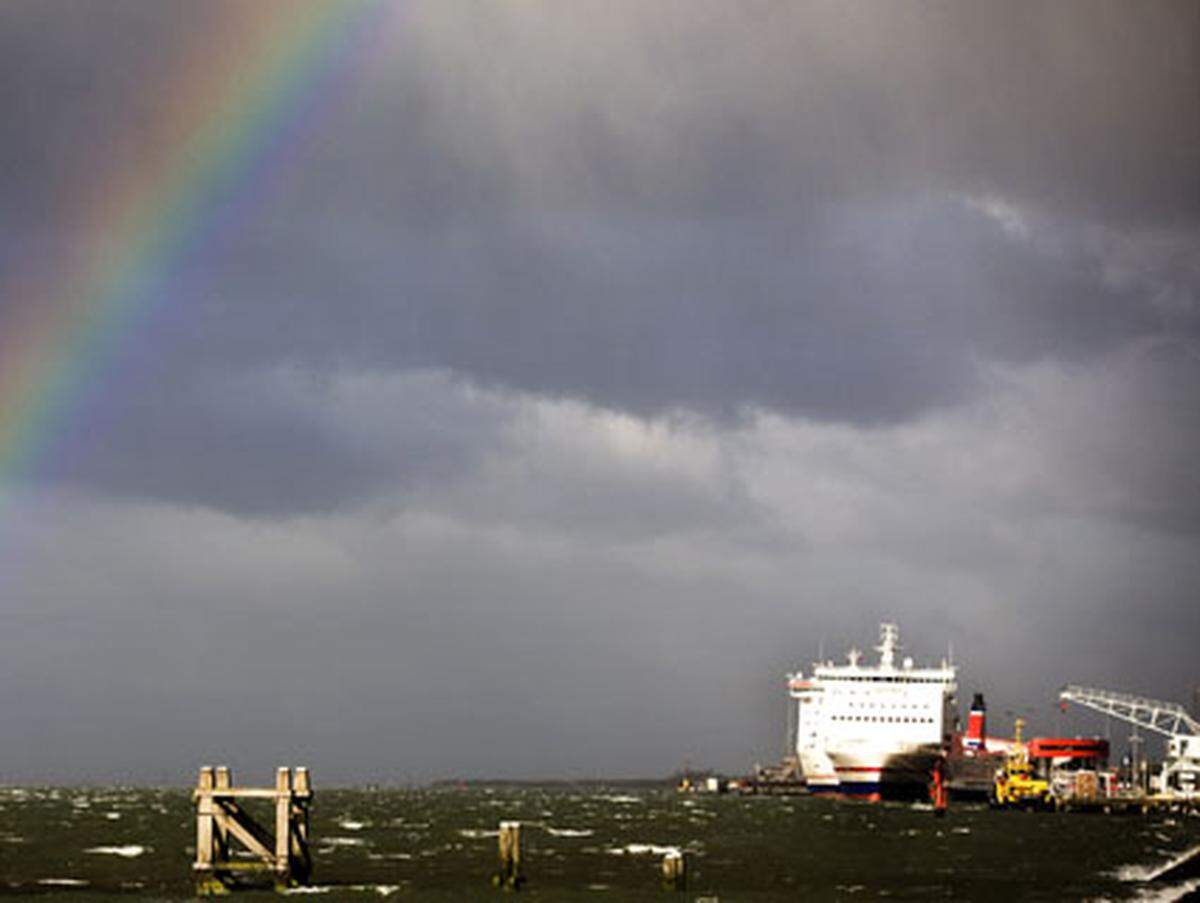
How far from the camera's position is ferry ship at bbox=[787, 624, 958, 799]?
589ft

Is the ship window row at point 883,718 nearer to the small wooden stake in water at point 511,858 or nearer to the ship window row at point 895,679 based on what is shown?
the ship window row at point 895,679

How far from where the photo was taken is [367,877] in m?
64.6

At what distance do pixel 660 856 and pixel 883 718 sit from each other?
108 meters

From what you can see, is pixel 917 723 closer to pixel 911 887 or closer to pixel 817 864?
pixel 817 864

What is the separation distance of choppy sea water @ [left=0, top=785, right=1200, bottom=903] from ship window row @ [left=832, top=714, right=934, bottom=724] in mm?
45515

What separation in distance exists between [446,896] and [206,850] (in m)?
7.80

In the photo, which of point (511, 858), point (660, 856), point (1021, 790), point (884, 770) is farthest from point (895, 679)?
point (511, 858)

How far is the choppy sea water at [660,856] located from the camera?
5869 centimetres

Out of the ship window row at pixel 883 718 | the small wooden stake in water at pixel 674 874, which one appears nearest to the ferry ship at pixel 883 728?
the ship window row at pixel 883 718

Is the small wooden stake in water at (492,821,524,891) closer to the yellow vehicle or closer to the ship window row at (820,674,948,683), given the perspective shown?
the yellow vehicle

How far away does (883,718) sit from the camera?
184 meters

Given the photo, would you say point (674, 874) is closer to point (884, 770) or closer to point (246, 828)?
point (246, 828)

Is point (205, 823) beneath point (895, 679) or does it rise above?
beneath

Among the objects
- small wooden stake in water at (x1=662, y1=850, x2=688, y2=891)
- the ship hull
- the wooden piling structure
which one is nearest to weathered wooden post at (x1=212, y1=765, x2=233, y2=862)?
the wooden piling structure
